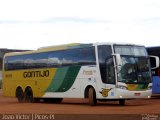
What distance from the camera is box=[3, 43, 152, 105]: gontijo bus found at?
1033 inches

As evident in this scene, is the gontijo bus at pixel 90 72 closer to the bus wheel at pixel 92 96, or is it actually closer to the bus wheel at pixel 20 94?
the bus wheel at pixel 92 96

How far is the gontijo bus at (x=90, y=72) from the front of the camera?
26.2 metres

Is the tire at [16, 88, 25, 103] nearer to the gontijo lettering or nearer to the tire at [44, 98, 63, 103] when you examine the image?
the gontijo lettering

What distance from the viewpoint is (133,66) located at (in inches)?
1048

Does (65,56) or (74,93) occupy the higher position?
(65,56)

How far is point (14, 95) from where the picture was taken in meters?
33.7

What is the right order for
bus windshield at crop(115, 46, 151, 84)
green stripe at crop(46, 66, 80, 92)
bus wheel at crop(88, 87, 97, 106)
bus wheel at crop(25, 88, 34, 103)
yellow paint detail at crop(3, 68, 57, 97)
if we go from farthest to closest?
bus wheel at crop(25, 88, 34, 103)
yellow paint detail at crop(3, 68, 57, 97)
green stripe at crop(46, 66, 80, 92)
bus wheel at crop(88, 87, 97, 106)
bus windshield at crop(115, 46, 151, 84)

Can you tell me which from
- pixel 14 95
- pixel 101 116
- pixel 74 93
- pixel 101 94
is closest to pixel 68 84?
pixel 74 93

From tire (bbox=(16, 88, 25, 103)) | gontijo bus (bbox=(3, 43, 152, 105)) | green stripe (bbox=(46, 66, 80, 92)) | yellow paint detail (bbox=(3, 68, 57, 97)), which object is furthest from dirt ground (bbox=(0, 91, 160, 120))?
tire (bbox=(16, 88, 25, 103))

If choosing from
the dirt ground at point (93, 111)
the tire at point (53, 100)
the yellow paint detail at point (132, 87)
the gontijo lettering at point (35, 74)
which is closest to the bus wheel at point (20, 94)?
the gontijo lettering at point (35, 74)

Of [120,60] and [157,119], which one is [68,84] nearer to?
[120,60]

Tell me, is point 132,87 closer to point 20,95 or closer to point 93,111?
point 93,111

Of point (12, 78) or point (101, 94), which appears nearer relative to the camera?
point (101, 94)

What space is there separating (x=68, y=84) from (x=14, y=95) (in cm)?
602
